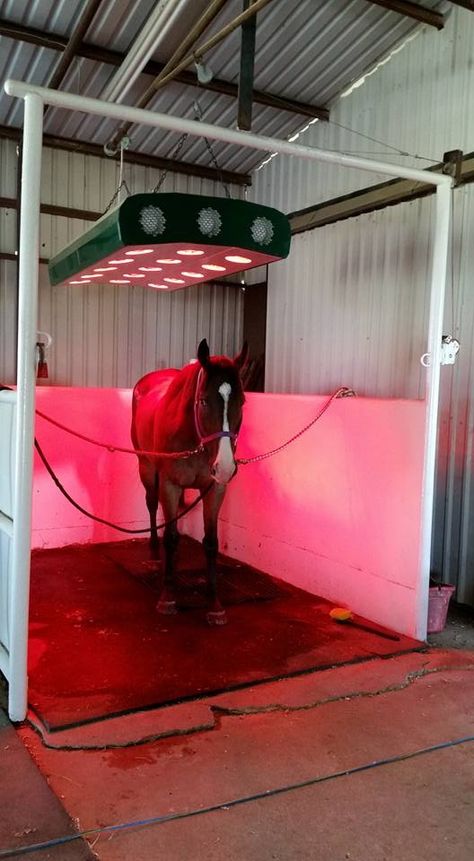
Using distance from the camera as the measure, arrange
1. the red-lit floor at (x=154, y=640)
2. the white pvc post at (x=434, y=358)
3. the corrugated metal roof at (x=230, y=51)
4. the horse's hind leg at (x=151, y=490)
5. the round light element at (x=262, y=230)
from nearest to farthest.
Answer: the red-lit floor at (x=154, y=640), the round light element at (x=262, y=230), the white pvc post at (x=434, y=358), the corrugated metal roof at (x=230, y=51), the horse's hind leg at (x=151, y=490)

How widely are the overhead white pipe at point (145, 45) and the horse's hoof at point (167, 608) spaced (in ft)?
11.5

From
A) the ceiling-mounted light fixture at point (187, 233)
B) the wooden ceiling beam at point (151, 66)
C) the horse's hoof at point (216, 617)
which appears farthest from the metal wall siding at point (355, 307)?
the horse's hoof at point (216, 617)

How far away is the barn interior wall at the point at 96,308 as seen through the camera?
20.1ft

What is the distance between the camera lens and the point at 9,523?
113 inches

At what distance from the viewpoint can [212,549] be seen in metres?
4.19

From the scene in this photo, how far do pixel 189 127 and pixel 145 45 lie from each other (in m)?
1.65

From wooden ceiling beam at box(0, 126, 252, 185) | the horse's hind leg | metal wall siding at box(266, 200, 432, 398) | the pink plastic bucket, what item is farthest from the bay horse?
wooden ceiling beam at box(0, 126, 252, 185)

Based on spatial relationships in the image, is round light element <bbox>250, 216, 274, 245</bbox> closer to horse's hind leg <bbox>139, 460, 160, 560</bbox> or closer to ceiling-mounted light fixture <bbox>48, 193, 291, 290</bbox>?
ceiling-mounted light fixture <bbox>48, 193, 291, 290</bbox>

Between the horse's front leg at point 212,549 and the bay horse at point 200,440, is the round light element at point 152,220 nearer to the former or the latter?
the bay horse at point 200,440

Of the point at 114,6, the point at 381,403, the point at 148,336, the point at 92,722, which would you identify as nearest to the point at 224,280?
the point at 148,336

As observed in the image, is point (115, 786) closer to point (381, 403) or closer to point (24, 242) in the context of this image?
point (24, 242)

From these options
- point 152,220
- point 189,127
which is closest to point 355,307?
point 152,220

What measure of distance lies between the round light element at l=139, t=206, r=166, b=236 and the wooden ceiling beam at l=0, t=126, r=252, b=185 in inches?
106

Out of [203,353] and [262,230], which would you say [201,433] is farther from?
[262,230]
